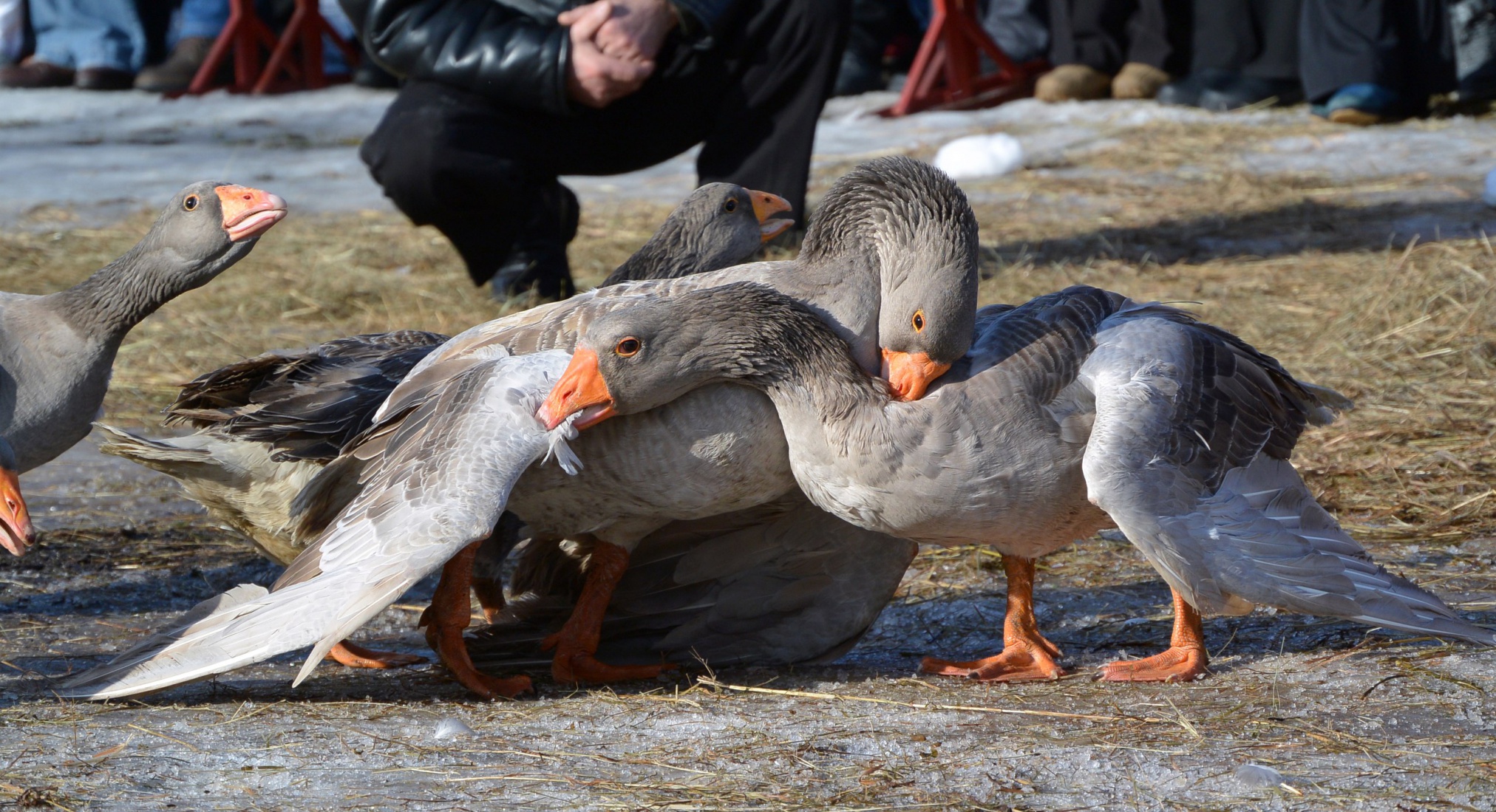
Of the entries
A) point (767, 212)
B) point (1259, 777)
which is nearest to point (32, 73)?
point (767, 212)

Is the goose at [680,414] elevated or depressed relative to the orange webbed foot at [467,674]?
elevated

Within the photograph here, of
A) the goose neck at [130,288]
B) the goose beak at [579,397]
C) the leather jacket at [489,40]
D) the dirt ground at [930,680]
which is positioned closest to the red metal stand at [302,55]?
the dirt ground at [930,680]

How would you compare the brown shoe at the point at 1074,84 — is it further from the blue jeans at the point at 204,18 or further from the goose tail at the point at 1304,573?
the goose tail at the point at 1304,573

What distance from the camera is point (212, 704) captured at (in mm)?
3418

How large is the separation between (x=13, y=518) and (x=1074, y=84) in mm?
10606

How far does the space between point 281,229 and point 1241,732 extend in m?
8.17

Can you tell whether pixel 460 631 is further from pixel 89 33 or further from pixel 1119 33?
pixel 89 33

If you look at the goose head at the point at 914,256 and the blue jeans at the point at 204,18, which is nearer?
the goose head at the point at 914,256

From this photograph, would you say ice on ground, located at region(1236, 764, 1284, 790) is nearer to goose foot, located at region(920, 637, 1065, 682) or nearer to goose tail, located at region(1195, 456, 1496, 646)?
goose tail, located at region(1195, 456, 1496, 646)

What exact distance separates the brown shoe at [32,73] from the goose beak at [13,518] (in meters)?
13.5

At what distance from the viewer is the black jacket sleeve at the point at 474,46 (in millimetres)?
6777

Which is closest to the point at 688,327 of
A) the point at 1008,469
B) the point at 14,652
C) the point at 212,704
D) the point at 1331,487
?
the point at 1008,469

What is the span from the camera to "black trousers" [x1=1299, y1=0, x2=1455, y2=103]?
1034 centimetres

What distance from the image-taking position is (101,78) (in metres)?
15.1
